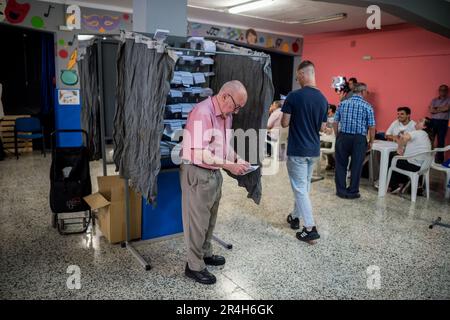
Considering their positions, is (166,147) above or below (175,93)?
below

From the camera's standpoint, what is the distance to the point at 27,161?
6.75 metres

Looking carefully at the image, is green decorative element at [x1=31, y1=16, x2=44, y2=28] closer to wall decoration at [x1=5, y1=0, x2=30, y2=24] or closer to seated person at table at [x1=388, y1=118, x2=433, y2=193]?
wall decoration at [x1=5, y1=0, x2=30, y2=24]

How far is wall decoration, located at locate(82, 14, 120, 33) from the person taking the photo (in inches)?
306

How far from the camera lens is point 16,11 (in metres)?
7.01

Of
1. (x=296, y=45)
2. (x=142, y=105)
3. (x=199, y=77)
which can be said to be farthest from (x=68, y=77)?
(x=296, y=45)

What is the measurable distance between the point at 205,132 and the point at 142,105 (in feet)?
1.96

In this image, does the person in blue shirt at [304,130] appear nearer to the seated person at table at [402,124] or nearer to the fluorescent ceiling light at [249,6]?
the seated person at table at [402,124]

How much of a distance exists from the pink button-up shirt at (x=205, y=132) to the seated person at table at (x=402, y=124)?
4277 mm

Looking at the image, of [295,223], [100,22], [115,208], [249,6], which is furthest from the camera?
[100,22]

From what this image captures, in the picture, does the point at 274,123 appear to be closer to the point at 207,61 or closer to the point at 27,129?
the point at 207,61

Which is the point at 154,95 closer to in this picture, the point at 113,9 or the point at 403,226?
the point at 403,226

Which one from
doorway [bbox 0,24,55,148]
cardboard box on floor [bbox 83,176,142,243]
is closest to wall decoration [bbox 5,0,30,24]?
doorway [bbox 0,24,55,148]

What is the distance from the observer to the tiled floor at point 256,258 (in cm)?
279
